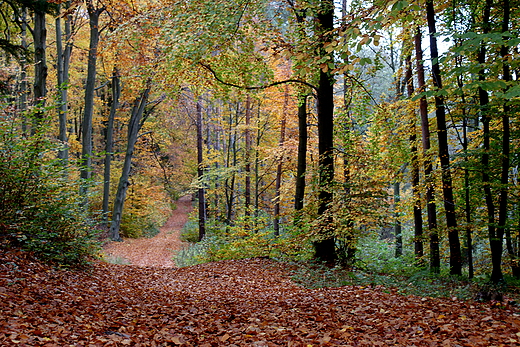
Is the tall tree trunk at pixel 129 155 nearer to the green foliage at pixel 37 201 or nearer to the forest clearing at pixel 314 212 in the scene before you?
the forest clearing at pixel 314 212

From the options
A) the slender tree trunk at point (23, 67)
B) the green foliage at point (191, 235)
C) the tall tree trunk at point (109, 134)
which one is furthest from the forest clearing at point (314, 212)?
the green foliage at point (191, 235)

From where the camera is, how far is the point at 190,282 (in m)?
7.54

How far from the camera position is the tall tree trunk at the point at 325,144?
7270mm

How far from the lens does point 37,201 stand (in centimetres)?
601

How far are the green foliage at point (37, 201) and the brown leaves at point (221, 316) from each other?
54 centimetres

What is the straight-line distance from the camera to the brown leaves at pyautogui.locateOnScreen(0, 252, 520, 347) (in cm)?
320

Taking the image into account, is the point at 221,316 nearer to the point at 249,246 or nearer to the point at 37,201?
the point at 37,201


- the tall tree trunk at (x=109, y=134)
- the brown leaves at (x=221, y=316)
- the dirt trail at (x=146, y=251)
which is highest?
the tall tree trunk at (x=109, y=134)

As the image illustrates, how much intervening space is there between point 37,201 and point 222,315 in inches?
156

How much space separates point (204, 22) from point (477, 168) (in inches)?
211

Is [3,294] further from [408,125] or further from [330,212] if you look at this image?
[408,125]

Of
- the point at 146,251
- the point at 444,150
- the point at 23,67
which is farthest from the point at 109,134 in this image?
the point at 444,150

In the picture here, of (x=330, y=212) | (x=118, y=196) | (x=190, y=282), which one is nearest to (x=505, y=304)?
(x=330, y=212)

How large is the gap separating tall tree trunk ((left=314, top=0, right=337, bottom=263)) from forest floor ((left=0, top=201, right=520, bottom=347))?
1836 millimetres
